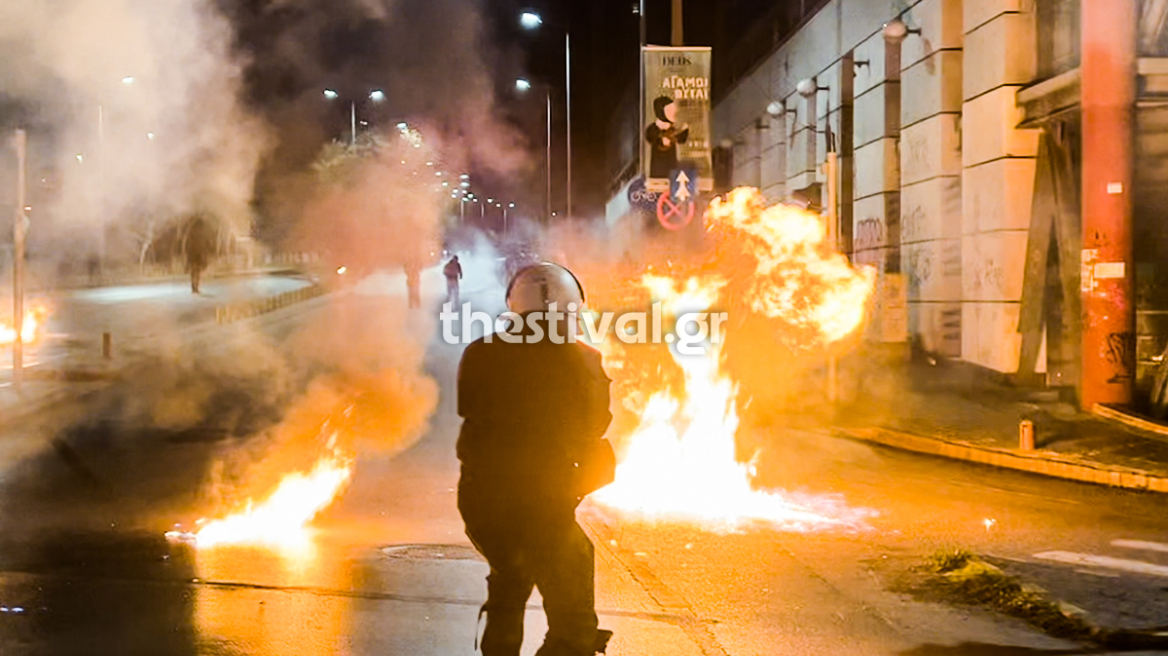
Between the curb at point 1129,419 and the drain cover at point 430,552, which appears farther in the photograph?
the curb at point 1129,419

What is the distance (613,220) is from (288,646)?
37395mm

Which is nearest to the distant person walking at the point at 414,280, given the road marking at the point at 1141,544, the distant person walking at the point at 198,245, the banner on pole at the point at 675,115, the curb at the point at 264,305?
the curb at the point at 264,305

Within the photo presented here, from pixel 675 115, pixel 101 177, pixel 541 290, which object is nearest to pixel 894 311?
pixel 675 115

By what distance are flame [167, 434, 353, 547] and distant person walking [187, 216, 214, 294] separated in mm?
7607

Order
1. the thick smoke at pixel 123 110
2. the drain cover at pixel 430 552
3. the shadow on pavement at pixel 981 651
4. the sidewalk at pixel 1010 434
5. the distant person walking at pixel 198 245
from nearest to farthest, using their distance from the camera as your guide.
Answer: the shadow on pavement at pixel 981 651
the drain cover at pixel 430 552
the thick smoke at pixel 123 110
the sidewalk at pixel 1010 434
the distant person walking at pixel 198 245

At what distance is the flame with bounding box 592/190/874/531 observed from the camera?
28.2 feet

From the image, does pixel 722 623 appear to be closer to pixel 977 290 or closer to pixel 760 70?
pixel 977 290

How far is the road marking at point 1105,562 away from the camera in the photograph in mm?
6766

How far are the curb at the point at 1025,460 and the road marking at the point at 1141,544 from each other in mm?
2192

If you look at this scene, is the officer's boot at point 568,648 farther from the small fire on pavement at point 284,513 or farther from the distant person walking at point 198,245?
the distant person walking at point 198,245

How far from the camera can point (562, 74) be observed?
128 feet

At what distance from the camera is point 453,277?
2683cm

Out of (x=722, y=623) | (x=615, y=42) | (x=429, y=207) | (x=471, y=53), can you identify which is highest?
(x=615, y=42)

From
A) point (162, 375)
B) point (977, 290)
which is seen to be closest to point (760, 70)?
point (977, 290)
